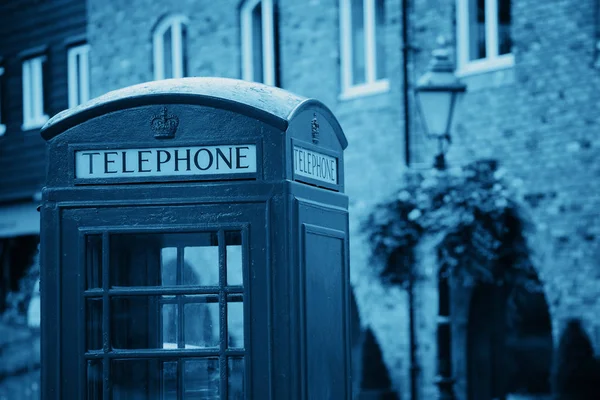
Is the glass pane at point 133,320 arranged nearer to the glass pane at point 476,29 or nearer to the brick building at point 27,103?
the glass pane at point 476,29

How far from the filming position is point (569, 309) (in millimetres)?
16109

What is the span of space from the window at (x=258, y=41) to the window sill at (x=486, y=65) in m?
4.08

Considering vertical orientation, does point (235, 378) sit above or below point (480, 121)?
below

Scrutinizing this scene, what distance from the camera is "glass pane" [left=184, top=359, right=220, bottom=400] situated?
618 centimetres

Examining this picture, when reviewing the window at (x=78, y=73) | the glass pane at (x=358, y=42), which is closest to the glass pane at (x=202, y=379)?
the glass pane at (x=358, y=42)

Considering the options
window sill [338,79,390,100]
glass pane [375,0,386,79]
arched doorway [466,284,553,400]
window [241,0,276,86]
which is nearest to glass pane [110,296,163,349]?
arched doorway [466,284,553,400]

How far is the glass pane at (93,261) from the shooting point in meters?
6.25

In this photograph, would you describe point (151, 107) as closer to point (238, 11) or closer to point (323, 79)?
point (323, 79)

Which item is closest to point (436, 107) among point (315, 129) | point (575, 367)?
point (575, 367)

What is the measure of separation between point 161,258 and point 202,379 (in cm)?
56

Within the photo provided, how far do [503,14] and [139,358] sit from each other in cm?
1191

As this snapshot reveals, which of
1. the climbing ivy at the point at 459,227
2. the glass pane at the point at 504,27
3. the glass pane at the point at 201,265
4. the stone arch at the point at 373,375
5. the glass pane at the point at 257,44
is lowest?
the stone arch at the point at 373,375

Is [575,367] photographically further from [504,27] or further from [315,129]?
[315,129]

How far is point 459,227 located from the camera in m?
14.5
